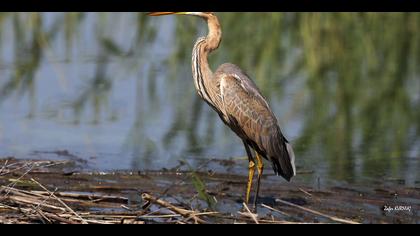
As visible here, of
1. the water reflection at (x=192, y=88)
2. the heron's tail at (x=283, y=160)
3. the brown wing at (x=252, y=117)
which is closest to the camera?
the heron's tail at (x=283, y=160)

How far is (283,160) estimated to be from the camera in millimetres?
8414

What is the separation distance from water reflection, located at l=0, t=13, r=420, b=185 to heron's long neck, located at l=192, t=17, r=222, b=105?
1.08 meters

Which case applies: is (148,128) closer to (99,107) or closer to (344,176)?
(99,107)

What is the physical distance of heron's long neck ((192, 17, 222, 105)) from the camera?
334 inches

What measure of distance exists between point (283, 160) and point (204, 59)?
1049 millimetres

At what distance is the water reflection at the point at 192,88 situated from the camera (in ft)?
32.0

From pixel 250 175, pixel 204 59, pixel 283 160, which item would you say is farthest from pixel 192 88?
pixel 283 160
